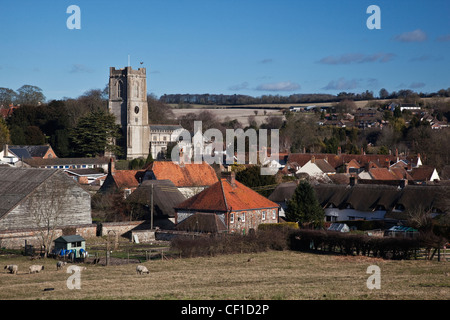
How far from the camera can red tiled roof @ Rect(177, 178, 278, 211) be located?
130 ft

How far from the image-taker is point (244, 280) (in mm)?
22953

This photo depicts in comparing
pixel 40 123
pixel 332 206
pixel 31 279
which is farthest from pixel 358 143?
pixel 31 279

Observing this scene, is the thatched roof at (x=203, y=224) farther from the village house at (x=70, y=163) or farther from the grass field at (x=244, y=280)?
the village house at (x=70, y=163)

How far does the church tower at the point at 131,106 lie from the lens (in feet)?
317

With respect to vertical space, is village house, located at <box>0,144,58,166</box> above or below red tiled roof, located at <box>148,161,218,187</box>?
above

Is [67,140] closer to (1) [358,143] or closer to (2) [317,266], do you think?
(1) [358,143]

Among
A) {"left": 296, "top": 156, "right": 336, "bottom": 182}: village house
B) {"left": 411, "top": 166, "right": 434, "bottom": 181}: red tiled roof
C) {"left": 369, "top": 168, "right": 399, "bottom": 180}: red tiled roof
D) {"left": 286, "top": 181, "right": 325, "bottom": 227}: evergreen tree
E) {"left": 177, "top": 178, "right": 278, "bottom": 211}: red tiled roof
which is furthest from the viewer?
{"left": 411, "top": 166, "right": 434, "bottom": 181}: red tiled roof

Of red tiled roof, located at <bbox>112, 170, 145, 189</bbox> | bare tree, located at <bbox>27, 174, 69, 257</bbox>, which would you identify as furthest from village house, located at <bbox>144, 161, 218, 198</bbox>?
bare tree, located at <bbox>27, 174, 69, 257</bbox>

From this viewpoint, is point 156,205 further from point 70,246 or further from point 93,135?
point 93,135

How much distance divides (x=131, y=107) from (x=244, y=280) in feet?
251

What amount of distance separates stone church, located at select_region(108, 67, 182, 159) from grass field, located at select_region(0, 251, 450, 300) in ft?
217

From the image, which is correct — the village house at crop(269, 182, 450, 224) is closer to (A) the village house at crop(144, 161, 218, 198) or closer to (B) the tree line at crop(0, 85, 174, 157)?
(A) the village house at crop(144, 161, 218, 198)
